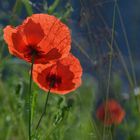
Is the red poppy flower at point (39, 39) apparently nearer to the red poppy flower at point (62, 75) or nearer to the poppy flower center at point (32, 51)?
the poppy flower center at point (32, 51)

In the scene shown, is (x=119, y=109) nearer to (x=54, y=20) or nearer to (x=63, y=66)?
(x=63, y=66)

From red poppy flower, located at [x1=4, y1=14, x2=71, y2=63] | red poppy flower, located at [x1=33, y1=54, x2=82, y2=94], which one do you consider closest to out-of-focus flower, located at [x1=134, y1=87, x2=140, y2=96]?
red poppy flower, located at [x1=33, y1=54, x2=82, y2=94]

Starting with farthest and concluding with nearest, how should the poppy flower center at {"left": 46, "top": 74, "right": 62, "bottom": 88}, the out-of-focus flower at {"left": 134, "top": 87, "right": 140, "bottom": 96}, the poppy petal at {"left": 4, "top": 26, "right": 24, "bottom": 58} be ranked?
the out-of-focus flower at {"left": 134, "top": 87, "right": 140, "bottom": 96} → the poppy flower center at {"left": 46, "top": 74, "right": 62, "bottom": 88} → the poppy petal at {"left": 4, "top": 26, "right": 24, "bottom": 58}

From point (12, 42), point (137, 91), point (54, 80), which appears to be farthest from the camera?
point (137, 91)

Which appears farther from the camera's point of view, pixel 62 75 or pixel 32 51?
pixel 62 75

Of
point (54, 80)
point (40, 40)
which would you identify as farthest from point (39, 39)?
point (54, 80)

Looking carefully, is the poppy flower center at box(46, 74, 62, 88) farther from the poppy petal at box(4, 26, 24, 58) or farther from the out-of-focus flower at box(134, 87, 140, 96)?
the out-of-focus flower at box(134, 87, 140, 96)

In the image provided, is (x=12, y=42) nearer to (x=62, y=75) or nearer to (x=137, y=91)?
(x=62, y=75)
